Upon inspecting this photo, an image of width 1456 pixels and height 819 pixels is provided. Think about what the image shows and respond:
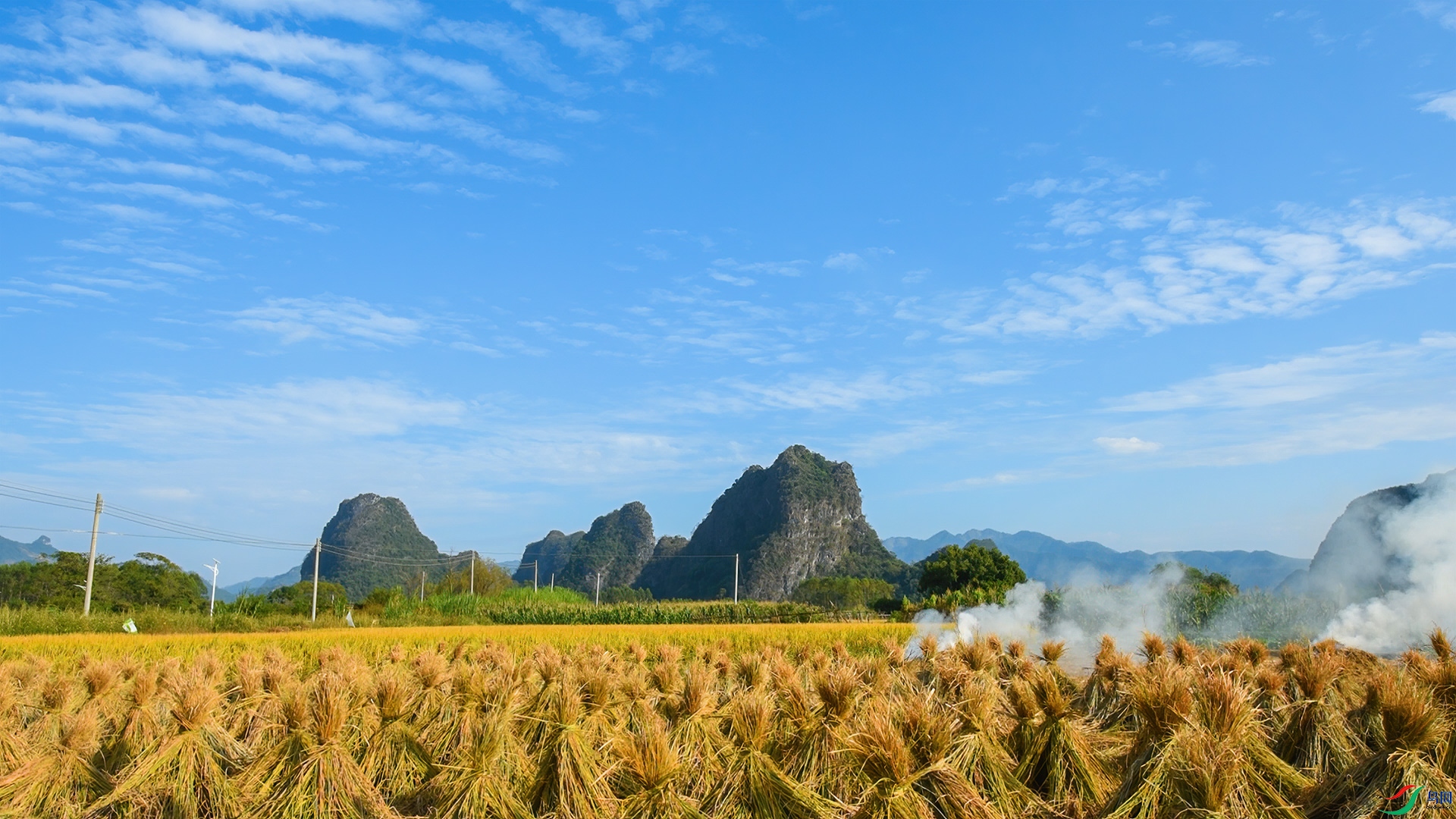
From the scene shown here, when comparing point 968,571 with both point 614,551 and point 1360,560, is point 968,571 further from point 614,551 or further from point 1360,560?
point 614,551

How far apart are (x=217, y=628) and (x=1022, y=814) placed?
3024 cm

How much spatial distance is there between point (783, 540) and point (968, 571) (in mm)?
42509

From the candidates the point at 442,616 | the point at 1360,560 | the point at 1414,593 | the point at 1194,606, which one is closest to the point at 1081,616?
the point at 1194,606

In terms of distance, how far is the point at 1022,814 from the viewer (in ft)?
16.7

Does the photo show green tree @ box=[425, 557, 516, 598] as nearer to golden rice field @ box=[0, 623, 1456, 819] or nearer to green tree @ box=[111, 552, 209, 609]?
green tree @ box=[111, 552, 209, 609]

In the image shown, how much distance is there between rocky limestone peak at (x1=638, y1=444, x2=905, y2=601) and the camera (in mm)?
97188

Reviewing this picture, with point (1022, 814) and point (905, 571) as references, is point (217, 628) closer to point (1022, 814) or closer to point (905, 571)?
point (1022, 814)

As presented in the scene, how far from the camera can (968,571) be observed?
57.1 m

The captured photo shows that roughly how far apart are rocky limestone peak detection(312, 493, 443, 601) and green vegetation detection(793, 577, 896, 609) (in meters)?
56.2

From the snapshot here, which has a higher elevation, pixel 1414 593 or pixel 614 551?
pixel 614 551

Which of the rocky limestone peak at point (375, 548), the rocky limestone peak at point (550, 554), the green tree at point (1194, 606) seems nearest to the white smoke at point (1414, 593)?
the green tree at point (1194, 606)

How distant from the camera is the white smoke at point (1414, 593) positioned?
17469 mm

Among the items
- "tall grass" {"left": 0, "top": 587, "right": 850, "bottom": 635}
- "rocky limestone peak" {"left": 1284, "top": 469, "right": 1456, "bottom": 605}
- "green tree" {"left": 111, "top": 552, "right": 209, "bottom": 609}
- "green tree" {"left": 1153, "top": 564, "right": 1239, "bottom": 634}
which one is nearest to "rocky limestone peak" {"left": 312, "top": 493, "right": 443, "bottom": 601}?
"green tree" {"left": 111, "top": 552, "right": 209, "bottom": 609}

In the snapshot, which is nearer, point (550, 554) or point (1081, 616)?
point (1081, 616)
